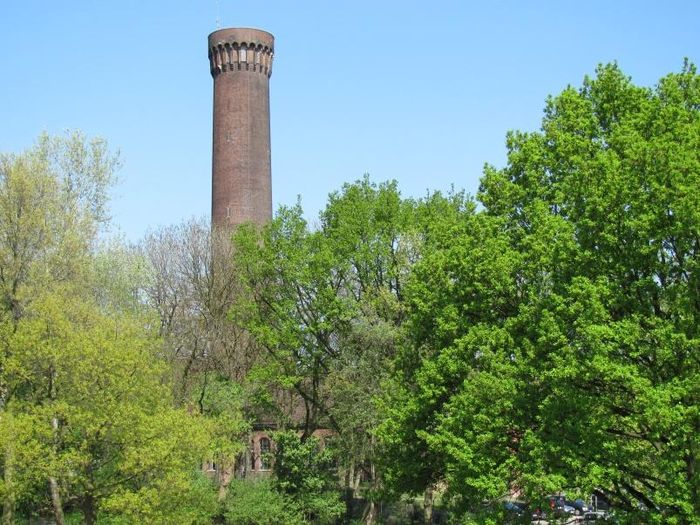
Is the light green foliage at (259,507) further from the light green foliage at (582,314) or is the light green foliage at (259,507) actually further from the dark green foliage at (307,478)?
the light green foliage at (582,314)

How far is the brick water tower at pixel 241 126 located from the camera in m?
66.1

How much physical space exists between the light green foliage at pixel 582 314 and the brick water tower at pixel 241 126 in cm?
3954

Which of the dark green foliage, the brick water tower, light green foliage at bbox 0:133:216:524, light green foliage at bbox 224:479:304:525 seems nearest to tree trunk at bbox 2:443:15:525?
light green foliage at bbox 0:133:216:524

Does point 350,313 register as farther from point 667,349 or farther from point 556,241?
point 667,349

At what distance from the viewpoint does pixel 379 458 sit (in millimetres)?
31125

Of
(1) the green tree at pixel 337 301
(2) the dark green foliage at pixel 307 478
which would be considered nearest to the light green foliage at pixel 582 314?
(1) the green tree at pixel 337 301

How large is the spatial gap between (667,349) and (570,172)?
263 inches

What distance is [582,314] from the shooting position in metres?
21.3

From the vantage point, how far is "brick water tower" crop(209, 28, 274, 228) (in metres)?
66.1

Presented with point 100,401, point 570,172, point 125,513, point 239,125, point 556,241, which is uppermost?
point 239,125

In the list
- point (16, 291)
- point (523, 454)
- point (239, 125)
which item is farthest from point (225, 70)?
point (523, 454)

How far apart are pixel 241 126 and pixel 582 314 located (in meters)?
49.0

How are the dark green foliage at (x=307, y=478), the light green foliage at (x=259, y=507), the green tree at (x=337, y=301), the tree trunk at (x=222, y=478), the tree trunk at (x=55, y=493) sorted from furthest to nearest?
the tree trunk at (x=222, y=478) < the dark green foliage at (x=307, y=478) < the light green foliage at (x=259, y=507) < the green tree at (x=337, y=301) < the tree trunk at (x=55, y=493)

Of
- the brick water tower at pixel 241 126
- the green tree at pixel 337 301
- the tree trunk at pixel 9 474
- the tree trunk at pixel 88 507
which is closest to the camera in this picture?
the tree trunk at pixel 9 474
